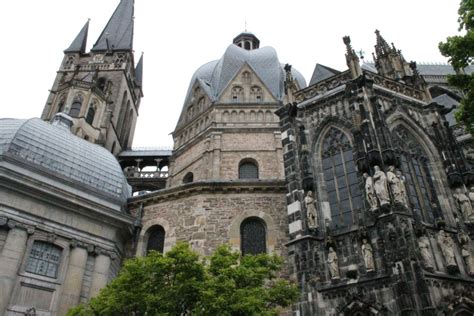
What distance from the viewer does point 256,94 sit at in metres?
30.0

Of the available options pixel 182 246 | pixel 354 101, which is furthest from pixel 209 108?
pixel 182 246

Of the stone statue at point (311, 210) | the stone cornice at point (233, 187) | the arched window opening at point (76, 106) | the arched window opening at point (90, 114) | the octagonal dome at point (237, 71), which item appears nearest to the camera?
the stone statue at point (311, 210)

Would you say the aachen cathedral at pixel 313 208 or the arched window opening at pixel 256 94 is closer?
the aachen cathedral at pixel 313 208

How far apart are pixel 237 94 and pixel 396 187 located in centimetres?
1888

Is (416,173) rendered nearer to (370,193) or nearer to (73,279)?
(370,193)

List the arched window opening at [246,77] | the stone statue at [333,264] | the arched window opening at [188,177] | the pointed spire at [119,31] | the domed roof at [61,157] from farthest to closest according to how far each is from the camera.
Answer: the pointed spire at [119,31], the arched window opening at [246,77], the arched window opening at [188,177], the domed roof at [61,157], the stone statue at [333,264]

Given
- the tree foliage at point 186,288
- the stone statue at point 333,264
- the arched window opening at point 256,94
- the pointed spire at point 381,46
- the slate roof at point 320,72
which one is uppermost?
the arched window opening at point 256,94

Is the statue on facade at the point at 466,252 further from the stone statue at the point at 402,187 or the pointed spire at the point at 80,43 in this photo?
the pointed spire at the point at 80,43

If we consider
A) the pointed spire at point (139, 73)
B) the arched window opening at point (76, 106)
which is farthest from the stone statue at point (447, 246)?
the pointed spire at point (139, 73)

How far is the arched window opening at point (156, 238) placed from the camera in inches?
722

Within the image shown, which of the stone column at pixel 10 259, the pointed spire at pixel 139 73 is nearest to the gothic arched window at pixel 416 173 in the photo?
the stone column at pixel 10 259

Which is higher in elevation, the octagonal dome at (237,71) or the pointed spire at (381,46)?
the octagonal dome at (237,71)

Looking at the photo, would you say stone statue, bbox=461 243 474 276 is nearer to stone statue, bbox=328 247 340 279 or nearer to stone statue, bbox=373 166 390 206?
stone statue, bbox=373 166 390 206

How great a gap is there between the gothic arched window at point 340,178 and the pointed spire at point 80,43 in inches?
1676
